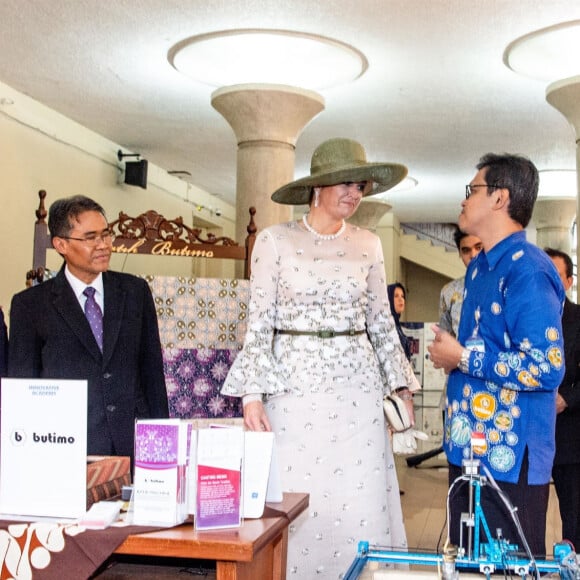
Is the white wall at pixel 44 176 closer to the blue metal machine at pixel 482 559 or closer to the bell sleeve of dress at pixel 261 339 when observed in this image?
the bell sleeve of dress at pixel 261 339

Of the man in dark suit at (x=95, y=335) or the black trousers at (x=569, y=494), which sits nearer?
the man in dark suit at (x=95, y=335)

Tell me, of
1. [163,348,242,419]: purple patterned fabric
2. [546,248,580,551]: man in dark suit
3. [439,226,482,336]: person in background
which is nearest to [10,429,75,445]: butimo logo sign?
[546,248,580,551]: man in dark suit

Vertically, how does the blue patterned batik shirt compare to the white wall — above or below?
below

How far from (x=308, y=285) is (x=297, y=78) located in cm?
607

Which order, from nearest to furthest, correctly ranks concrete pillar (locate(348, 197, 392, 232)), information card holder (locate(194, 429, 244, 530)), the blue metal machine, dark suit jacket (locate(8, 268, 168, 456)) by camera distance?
the blue metal machine
information card holder (locate(194, 429, 244, 530))
dark suit jacket (locate(8, 268, 168, 456))
concrete pillar (locate(348, 197, 392, 232))

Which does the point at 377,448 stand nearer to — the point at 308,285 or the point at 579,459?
the point at 308,285

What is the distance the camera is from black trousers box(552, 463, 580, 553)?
160 inches

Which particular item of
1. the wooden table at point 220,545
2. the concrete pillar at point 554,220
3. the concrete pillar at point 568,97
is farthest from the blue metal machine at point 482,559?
the concrete pillar at point 554,220

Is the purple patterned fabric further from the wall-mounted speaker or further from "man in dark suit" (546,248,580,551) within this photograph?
the wall-mounted speaker

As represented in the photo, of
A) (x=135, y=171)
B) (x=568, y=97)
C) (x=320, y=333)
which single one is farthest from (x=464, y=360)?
(x=135, y=171)

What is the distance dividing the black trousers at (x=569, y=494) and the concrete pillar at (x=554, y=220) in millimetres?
13293

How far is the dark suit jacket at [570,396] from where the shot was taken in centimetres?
400

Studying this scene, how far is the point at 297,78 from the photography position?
29.9 ft

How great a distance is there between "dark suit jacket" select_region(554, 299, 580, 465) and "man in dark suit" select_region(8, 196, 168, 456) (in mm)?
1802
